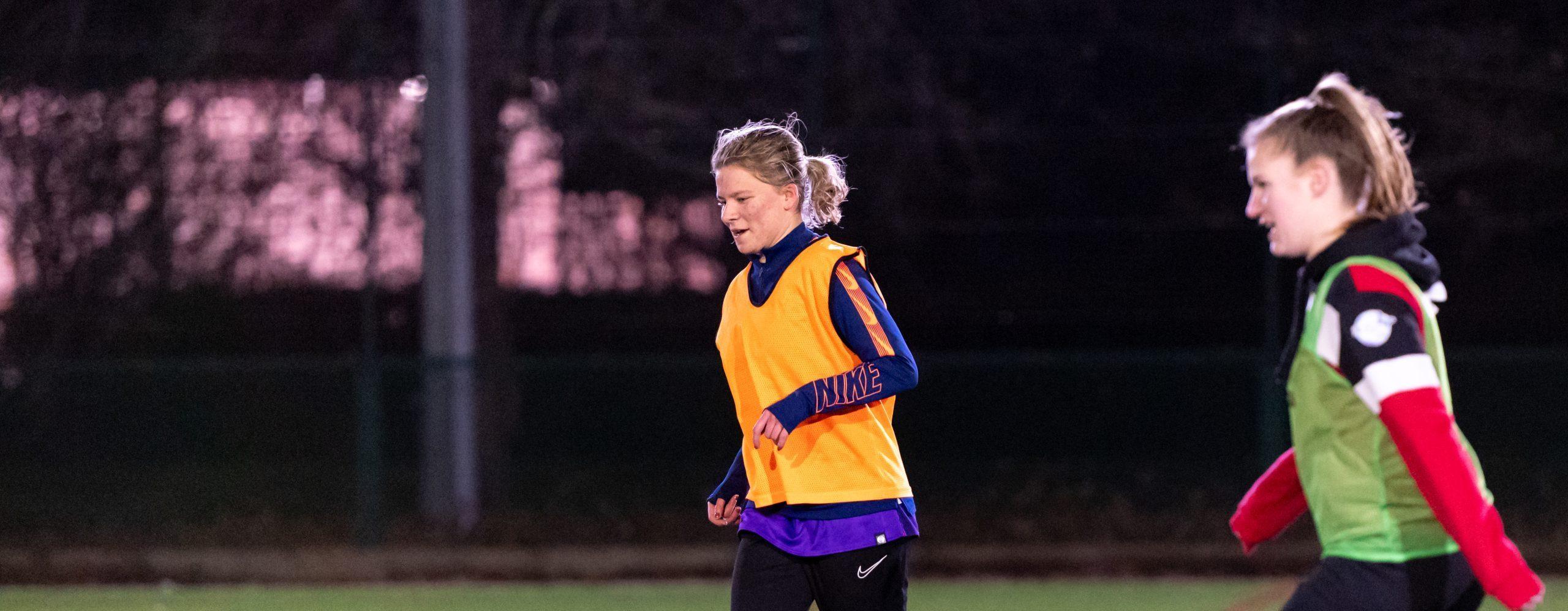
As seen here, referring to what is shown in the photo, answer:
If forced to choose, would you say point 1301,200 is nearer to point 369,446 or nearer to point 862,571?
point 862,571

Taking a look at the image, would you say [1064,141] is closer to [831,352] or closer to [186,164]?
[186,164]

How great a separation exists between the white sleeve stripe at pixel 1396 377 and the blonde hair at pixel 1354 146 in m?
0.27

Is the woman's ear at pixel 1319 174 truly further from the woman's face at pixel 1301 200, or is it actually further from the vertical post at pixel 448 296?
the vertical post at pixel 448 296

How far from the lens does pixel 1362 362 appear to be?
2852 mm

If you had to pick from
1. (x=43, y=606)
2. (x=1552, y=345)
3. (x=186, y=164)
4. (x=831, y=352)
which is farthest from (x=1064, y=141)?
(x=831, y=352)

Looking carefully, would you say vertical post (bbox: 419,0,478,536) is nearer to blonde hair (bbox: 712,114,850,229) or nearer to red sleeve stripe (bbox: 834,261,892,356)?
blonde hair (bbox: 712,114,850,229)

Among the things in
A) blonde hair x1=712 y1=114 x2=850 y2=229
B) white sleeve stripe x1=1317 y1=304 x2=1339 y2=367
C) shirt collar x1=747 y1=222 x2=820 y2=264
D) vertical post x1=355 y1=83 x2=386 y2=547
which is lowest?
vertical post x1=355 y1=83 x2=386 y2=547

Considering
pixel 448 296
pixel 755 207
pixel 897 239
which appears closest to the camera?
pixel 755 207

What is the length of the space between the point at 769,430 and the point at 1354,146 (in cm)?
130

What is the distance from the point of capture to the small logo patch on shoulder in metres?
2.85

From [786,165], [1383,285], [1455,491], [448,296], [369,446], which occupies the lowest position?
[369,446]

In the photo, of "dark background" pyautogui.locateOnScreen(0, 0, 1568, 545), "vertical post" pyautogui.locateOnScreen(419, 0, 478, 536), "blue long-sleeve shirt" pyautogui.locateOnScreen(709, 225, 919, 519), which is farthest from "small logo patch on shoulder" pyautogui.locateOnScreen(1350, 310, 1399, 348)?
"vertical post" pyautogui.locateOnScreen(419, 0, 478, 536)

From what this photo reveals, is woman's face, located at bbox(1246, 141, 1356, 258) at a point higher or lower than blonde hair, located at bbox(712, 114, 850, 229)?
lower

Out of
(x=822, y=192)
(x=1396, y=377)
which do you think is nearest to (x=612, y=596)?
(x=822, y=192)
